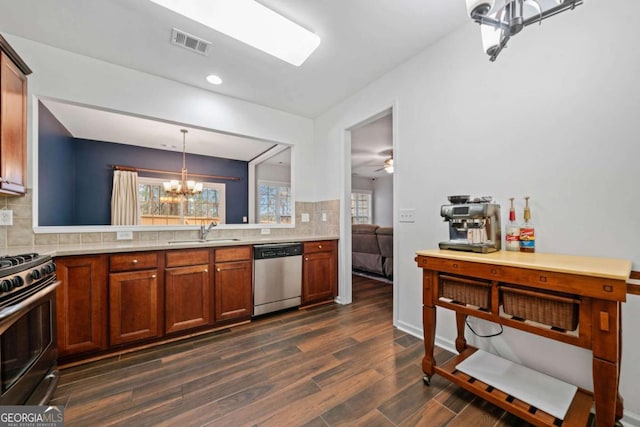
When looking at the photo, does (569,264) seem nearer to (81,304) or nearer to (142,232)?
(81,304)

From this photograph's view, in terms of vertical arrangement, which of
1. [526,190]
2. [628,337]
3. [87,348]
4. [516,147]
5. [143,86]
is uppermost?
[143,86]

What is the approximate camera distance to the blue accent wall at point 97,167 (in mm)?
3948

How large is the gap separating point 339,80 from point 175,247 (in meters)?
2.42

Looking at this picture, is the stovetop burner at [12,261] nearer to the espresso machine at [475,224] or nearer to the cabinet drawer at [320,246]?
the cabinet drawer at [320,246]

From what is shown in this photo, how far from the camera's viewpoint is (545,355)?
1.60 m

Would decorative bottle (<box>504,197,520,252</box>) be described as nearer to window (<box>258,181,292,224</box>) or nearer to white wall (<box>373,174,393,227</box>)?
window (<box>258,181,292,224</box>)

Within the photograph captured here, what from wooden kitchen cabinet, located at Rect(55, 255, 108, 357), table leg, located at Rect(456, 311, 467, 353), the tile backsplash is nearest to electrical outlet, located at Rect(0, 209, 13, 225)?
the tile backsplash

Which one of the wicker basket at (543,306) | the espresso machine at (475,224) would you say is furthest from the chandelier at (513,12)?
the wicker basket at (543,306)

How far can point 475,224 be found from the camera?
65.0 inches

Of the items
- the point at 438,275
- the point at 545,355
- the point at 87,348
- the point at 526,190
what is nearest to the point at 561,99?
the point at 526,190

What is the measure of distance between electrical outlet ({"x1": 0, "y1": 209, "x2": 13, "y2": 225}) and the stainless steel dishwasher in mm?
1909

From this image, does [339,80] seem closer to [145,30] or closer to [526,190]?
[145,30]

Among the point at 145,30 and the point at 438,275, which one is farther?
the point at 145,30

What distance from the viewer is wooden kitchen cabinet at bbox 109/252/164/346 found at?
202 cm
